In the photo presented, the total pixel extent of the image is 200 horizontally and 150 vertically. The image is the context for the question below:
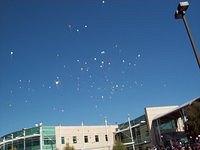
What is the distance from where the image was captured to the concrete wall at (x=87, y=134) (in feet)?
243

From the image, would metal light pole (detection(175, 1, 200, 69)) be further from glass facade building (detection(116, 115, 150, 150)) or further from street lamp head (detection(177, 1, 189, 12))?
glass facade building (detection(116, 115, 150, 150))

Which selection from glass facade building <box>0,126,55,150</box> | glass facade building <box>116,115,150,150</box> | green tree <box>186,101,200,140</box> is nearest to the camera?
green tree <box>186,101,200,140</box>

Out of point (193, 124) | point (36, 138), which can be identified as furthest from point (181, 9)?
point (36, 138)

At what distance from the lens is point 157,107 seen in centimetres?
6538

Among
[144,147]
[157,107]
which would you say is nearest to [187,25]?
[157,107]

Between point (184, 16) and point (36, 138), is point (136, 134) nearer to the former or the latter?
point (36, 138)

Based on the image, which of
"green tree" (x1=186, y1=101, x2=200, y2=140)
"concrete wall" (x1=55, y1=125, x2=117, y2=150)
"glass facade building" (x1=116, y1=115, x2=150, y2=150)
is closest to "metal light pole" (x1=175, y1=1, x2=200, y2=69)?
"green tree" (x1=186, y1=101, x2=200, y2=140)

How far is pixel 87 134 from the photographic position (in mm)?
77562

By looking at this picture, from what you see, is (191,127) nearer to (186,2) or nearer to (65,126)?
(186,2)

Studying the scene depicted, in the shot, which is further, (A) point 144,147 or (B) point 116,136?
(B) point 116,136

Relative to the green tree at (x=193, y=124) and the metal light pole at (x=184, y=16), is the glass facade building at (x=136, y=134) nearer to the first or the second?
the green tree at (x=193, y=124)

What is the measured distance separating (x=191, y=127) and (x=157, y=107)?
4344cm

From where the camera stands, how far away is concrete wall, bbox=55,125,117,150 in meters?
74.0

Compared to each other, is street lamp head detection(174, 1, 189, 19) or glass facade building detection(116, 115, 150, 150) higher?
glass facade building detection(116, 115, 150, 150)
